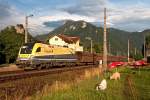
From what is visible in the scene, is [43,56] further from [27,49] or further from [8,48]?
[8,48]

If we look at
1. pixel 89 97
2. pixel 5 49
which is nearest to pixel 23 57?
pixel 5 49

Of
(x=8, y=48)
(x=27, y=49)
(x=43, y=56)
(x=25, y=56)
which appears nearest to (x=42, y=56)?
(x=43, y=56)

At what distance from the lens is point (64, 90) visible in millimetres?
17594

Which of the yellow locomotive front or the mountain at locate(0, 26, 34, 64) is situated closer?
the yellow locomotive front

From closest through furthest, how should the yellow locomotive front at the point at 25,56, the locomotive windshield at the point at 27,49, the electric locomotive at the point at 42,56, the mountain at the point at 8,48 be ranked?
the yellow locomotive front at the point at 25,56, the electric locomotive at the point at 42,56, the locomotive windshield at the point at 27,49, the mountain at the point at 8,48

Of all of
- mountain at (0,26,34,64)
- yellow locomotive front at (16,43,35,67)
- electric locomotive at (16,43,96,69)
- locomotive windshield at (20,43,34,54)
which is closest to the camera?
yellow locomotive front at (16,43,35,67)

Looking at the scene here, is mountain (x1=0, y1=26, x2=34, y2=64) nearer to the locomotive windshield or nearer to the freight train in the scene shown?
the freight train

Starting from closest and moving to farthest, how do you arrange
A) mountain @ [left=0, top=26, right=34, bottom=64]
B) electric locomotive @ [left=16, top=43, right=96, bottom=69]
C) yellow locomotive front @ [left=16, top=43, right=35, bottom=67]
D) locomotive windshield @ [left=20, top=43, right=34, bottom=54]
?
yellow locomotive front @ [left=16, top=43, right=35, bottom=67] → electric locomotive @ [left=16, top=43, right=96, bottom=69] → locomotive windshield @ [left=20, top=43, right=34, bottom=54] → mountain @ [left=0, top=26, right=34, bottom=64]

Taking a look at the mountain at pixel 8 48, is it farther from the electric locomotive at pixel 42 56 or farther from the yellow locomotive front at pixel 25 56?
the yellow locomotive front at pixel 25 56

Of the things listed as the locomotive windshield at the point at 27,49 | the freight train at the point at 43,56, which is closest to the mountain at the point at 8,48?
the freight train at the point at 43,56

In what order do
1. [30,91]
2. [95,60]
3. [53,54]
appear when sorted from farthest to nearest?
[95,60]
[53,54]
[30,91]

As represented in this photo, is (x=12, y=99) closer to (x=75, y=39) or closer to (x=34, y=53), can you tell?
(x=34, y=53)

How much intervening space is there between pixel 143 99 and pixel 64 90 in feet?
14.7

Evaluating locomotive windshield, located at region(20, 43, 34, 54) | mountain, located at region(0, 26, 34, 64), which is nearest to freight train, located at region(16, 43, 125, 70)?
locomotive windshield, located at region(20, 43, 34, 54)
